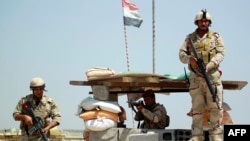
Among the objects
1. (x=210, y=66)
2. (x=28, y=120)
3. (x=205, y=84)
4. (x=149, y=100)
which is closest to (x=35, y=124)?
(x=28, y=120)

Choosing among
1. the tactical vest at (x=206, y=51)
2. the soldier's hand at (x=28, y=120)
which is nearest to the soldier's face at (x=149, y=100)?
the tactical vest at (x=206, y=51)

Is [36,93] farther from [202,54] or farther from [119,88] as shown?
[202,54]

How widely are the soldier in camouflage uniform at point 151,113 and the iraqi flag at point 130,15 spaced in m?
5.14

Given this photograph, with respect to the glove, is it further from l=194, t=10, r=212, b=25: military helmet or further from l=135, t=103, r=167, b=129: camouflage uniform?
l=135, t=103, r=167, b=129: camouflage uniform

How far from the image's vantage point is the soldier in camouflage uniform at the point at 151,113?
9.80 m

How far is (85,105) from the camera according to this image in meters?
9.85

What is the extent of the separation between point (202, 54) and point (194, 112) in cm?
95

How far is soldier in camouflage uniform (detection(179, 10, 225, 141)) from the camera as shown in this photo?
337 inches

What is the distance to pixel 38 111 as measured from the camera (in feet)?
31.8

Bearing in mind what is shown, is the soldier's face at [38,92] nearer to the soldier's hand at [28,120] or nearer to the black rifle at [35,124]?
the black rifle at [35,124]

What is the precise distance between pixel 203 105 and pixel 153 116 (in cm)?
133

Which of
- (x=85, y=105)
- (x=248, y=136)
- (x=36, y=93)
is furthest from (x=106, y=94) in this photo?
(x=248, y=136)

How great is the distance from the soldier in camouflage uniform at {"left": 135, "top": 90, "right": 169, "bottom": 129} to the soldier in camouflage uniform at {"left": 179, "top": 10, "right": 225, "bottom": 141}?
3.96ft

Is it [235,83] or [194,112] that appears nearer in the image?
[194,112]
